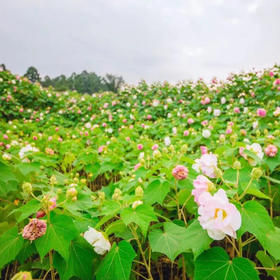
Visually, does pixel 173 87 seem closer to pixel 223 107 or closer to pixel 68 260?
pixel 223 107

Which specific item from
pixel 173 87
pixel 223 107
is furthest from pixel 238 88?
pixel 173 87

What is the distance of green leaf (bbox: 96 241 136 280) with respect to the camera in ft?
2.11

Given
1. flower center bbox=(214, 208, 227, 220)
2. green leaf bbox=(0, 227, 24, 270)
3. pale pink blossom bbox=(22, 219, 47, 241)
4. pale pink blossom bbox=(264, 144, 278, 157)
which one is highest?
pale pink blossom bbox=(264, 144, 278, 157)

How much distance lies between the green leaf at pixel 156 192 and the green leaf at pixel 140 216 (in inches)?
7.7

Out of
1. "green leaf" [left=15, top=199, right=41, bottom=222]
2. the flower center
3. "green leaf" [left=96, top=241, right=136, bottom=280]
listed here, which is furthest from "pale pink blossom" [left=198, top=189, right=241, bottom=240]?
"green leaf" [left=15, top=199, right=41, bottom=222]

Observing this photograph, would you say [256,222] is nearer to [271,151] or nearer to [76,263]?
[76,263]

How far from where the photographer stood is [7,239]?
0.73m

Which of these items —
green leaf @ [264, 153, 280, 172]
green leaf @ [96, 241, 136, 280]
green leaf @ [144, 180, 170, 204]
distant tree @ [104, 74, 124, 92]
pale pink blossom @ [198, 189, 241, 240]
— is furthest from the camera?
distant tree @ [104, 74, 124, 92]

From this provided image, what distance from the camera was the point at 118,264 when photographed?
67cm

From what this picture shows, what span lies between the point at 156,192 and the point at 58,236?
45cm

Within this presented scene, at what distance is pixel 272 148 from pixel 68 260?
46.4 inches

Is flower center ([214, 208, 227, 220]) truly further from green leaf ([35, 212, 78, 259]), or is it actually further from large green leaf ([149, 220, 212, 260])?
green leaf ([35, 212, 78, 259])

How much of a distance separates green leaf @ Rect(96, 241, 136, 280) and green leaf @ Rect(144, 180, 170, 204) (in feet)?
0.96

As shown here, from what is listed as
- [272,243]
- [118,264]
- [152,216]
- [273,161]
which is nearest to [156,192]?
[152,216]
